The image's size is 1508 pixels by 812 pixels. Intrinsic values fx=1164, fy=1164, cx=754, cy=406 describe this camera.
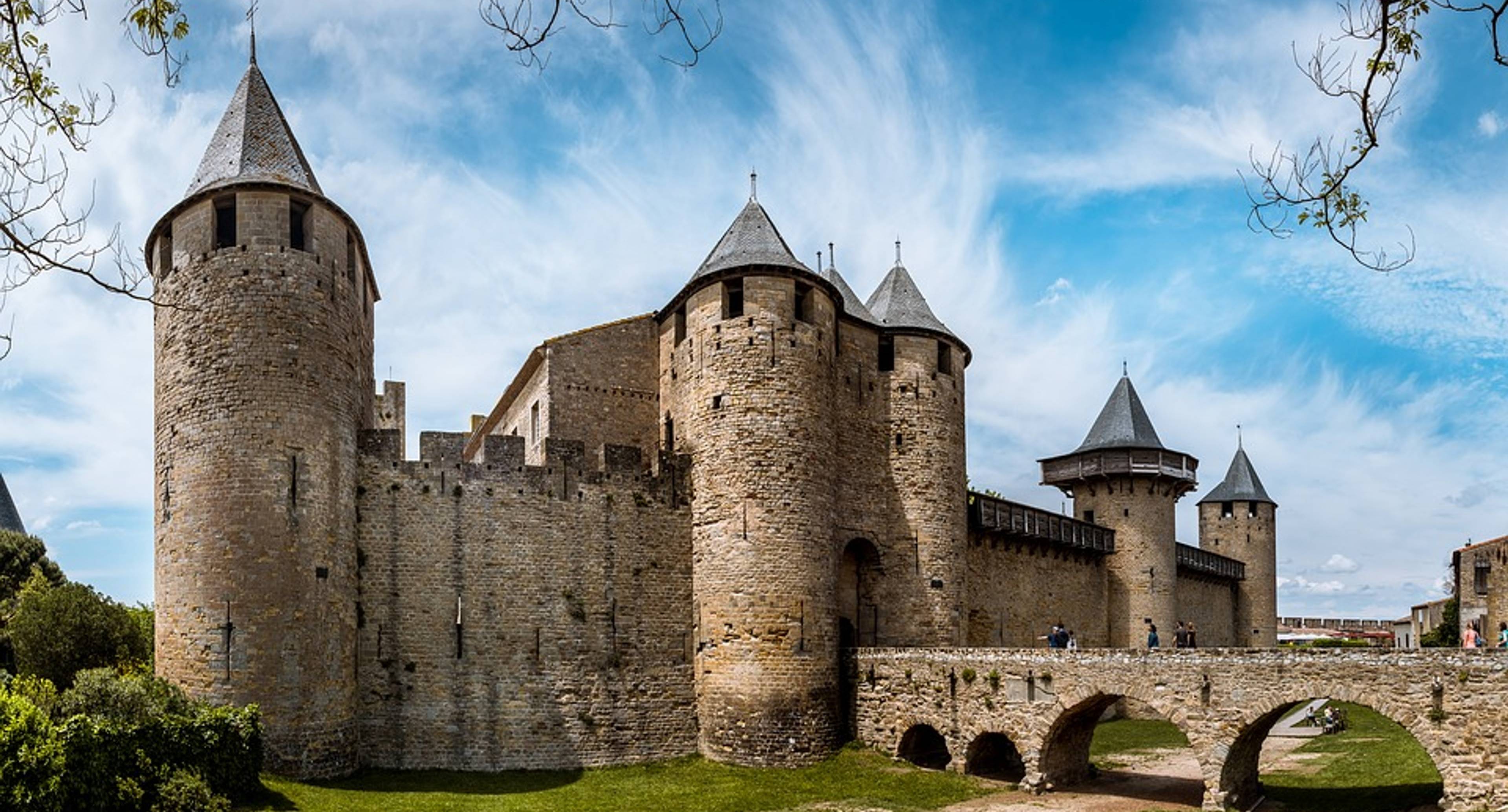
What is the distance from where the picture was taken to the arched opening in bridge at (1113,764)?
22.5m

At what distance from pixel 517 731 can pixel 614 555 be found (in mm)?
4115

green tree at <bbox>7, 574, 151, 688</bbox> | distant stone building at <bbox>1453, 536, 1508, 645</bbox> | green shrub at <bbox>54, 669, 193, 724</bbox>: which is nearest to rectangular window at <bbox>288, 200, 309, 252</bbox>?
green shrub at <bbox>54, 669, 193, 724</bbox>

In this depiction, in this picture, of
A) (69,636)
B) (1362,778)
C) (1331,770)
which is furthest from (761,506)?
(69,636)

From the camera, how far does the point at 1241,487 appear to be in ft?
170

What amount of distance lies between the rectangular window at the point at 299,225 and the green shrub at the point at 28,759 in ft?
30.9

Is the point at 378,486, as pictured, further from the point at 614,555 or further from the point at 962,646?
the point at 962,646

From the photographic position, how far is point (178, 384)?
2117 cm

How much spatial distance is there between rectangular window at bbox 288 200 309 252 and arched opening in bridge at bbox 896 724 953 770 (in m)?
15.7

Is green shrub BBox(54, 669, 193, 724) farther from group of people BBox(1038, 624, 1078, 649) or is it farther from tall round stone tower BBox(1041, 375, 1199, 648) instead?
tall round stone tower BBox(1041, 375, 1199, 648)

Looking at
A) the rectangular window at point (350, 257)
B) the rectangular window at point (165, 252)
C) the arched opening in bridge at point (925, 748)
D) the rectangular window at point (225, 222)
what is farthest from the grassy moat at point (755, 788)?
the rectangular window at point (165, 252)

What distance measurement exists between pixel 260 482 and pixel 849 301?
15.3m

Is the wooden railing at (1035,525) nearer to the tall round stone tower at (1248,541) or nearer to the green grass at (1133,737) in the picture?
the green grass at (1133,737)

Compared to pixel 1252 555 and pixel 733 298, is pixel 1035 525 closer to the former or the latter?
pixel 733 298

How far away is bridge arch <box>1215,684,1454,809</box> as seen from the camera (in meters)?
18.4
